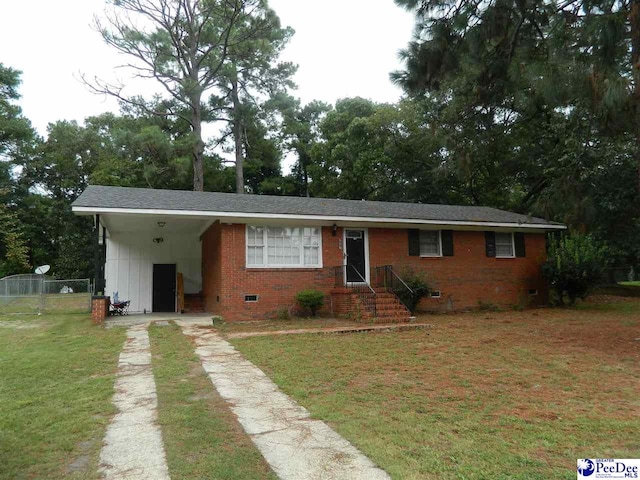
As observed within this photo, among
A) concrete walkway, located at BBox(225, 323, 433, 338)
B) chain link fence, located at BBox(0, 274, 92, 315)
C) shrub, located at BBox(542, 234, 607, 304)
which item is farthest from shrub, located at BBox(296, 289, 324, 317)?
shrub, located at BBox(542, 234, 607, 304)

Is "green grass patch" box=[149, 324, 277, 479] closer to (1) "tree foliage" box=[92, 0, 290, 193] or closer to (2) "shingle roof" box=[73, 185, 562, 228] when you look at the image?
(2) "shingle roof" box=[73, 185, 562, 228]

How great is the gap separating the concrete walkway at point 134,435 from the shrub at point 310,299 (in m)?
6.49

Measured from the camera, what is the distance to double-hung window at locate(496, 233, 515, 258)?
1639cm

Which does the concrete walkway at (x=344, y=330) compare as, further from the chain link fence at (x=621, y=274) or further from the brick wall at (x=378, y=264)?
the chain link fence at (x=621, y=274)

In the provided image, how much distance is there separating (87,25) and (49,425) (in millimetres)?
24052

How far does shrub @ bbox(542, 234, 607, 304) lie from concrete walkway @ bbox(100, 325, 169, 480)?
546 inches

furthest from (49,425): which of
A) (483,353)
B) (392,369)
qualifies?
(483,353)

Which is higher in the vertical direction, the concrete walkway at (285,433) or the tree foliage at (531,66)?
the tree foliage at (531,66)

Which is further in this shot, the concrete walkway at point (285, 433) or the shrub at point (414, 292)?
the shrub at point (414, 292)

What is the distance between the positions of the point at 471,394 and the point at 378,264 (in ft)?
31.3

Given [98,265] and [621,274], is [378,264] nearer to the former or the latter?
[98,265]

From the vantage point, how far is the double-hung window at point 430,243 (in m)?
15.4

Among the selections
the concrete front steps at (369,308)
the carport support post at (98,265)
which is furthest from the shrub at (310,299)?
the carport support post at (98,265)

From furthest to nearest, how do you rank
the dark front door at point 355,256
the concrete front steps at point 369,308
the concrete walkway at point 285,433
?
the dark front door at point 355,256, the concrete front steps at point 369,308, the concrete walkway at point 285,433
